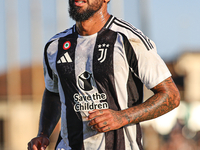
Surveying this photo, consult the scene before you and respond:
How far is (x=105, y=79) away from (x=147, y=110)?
15.8 inches

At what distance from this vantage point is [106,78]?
2768mm

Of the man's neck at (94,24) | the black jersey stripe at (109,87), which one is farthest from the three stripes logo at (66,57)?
the black jersey stripe at (109,87)

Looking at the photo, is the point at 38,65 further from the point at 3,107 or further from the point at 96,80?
the point at 96,80

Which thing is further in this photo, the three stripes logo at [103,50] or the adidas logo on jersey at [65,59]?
the adidas logo on jersey at [65,59]

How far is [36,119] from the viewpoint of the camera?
16.2 m

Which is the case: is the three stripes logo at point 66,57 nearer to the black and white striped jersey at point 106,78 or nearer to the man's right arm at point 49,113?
the black and white striped jersey at point 106,78

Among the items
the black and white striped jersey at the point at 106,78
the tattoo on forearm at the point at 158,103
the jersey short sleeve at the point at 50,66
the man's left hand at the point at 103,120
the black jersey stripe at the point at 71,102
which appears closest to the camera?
the man's left hand at the point at 103,120

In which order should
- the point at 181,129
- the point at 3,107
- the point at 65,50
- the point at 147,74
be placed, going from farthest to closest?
1. the point at 3,107
2. the point at 181,129
3. the point at 65,50
4. the point at 147,74

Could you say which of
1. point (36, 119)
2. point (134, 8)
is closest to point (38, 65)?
point (36, 119)

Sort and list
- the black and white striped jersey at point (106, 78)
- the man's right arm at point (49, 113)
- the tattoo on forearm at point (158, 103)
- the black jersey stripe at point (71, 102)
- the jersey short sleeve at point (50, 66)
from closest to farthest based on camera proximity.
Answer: the tattoo on forearm at point (158, 103), the black and white striped jersey at point (106, 78), the black jersey stripe at point (71, 102), the jersey short sleeve at point (50, 66), the man's right arm at point (49, 113)

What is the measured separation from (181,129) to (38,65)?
755 centimetres

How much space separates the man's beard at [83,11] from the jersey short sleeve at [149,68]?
1.58ft

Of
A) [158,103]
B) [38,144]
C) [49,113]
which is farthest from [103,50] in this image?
[38,144]

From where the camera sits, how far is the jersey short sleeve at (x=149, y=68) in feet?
8.79
